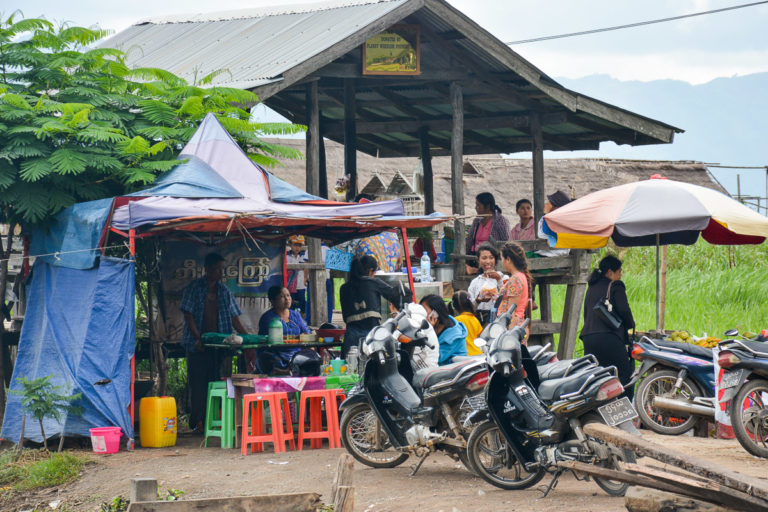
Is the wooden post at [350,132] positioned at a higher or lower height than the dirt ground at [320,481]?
higher

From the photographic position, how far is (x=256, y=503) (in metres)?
5.25

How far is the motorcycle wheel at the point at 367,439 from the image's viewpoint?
307 inches

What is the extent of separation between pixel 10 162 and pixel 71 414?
2592 millimetres

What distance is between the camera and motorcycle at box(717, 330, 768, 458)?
7.58m

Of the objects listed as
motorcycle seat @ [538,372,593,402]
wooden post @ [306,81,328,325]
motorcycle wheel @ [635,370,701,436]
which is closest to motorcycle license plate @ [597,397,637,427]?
motorcycle seat @ [538,372,593,402]

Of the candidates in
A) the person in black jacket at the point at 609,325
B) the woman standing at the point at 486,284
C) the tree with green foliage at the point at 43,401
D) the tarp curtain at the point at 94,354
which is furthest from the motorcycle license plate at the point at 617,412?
the tree with green foliage at the point at 43,401

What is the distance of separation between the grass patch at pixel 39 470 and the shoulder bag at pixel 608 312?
4.97 metres

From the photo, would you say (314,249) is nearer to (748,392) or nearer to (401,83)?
(401,83)

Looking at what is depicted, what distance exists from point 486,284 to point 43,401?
4.84m

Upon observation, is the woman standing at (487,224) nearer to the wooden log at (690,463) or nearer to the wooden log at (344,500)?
the wooden log at (690,463)

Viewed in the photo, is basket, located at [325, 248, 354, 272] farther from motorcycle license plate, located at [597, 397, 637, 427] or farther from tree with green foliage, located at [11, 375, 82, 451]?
motorcycle license plate, located at [597, 397, 637, 427]

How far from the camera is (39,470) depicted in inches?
Answer: 324

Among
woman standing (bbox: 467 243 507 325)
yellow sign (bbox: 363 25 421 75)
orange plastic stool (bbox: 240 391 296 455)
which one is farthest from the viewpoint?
yellow sign (bbox: 363 25 421 75)

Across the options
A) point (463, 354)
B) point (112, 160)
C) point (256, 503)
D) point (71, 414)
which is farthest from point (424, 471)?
point (112, 160)
